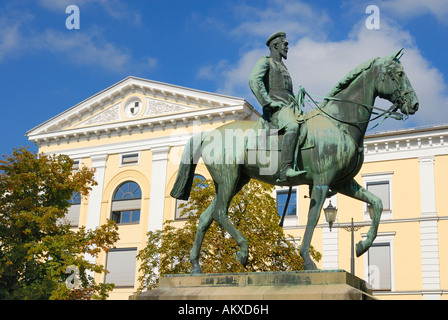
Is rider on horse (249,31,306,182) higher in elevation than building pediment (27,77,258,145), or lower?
lower

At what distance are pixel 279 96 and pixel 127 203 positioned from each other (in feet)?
101

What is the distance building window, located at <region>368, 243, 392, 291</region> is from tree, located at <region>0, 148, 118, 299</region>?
1513cm

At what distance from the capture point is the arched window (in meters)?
37.9

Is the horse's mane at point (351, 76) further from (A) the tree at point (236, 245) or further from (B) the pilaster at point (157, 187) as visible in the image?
(B) the pilaster at point (157, 187)

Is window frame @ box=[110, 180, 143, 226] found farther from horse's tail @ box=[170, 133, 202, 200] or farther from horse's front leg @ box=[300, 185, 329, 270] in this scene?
horse's front leg @ box=[300, 185, 329, 270]

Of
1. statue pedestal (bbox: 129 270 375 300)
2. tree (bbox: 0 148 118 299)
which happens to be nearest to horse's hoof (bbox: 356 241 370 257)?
statue pedestal (bbox: 129 270 375 300)

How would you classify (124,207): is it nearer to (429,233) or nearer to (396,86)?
(429,233)

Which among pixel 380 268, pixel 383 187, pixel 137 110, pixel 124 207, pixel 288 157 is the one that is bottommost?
pixel 380 268

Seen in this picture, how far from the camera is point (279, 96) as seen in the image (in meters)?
8.60

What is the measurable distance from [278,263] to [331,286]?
1585 centimetres

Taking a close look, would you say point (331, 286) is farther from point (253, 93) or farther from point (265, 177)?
point (253, 93)

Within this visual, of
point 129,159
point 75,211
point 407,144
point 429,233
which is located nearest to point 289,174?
point 429,233

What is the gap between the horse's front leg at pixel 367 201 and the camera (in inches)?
305

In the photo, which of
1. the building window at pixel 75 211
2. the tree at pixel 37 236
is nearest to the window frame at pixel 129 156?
the building window at pixel 75 211
